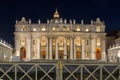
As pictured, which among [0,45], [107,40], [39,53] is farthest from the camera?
[107,40]

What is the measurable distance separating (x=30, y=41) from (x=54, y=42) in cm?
1029

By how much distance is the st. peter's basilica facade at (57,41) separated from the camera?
14362cm

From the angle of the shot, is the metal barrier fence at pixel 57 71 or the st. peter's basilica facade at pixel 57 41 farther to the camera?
the st. peter's basilica facade at pixel 57 41

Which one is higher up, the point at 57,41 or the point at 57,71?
the point at 57,41

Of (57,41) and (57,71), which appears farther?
(57,41)

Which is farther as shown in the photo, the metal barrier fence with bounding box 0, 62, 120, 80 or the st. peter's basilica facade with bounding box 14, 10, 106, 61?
the st. peter's basilica facade with bounding box 14, 10, 106, 61

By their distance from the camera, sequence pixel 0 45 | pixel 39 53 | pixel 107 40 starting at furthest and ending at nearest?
pixel 107 40, pixel 39 53, pixel 0 45

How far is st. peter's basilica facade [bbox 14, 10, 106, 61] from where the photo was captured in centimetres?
14362

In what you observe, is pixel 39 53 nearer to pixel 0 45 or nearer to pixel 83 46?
pixel 83 46

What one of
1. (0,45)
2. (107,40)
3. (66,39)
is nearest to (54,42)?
(66,39)

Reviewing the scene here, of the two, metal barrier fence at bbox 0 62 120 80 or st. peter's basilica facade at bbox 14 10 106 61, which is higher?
st. peter's basilica facade at bbox 14 10 106 61

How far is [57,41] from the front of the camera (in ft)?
474

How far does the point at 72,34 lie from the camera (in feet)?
479

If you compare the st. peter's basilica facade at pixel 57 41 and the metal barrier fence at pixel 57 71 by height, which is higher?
the st. peter's basilica facade at pixel 57 41
